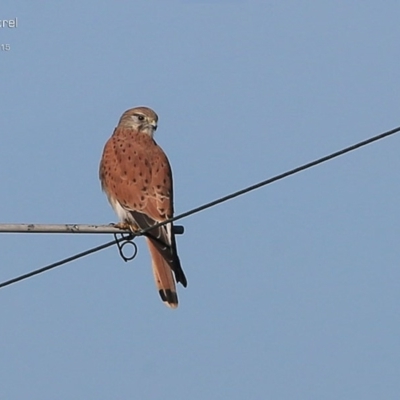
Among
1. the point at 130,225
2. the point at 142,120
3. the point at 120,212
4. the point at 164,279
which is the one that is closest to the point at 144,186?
the point at 120,212

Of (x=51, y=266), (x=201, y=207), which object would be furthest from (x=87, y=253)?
(x=201, y=207)

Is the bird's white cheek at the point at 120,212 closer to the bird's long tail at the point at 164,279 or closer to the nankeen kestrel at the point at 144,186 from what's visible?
the nankeen kestrel at the point at 144,186

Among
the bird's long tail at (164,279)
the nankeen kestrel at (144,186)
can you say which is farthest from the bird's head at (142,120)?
the bird's long tail at (164,279)

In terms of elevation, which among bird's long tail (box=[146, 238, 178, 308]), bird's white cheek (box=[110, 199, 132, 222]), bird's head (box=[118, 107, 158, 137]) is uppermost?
bird's head (box=[118, 107, 158, 137])

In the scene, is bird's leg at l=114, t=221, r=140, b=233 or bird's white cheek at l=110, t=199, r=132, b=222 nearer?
bird's leg at l=114, t=221, r=140, b=233

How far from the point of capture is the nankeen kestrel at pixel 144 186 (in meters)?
7.24

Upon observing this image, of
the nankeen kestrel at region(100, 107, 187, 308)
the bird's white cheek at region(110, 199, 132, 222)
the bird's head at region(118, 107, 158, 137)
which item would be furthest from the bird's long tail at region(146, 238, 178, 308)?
the bird's head at region(118, 107, 158, 137)

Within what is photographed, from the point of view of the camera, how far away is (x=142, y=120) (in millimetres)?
8562

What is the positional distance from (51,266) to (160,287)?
2138mm

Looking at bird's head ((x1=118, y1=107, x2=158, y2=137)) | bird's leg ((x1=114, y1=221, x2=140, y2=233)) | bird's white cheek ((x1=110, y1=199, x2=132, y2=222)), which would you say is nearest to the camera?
bird's leg ((x1=114, y1=221, x2=140, y2=233))

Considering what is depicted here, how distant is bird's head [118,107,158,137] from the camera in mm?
8531

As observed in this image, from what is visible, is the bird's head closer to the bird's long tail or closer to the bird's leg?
the bird's leg

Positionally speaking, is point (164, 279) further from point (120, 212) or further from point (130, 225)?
point (120, 212)

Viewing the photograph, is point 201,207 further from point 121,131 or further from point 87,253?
point 121,131
